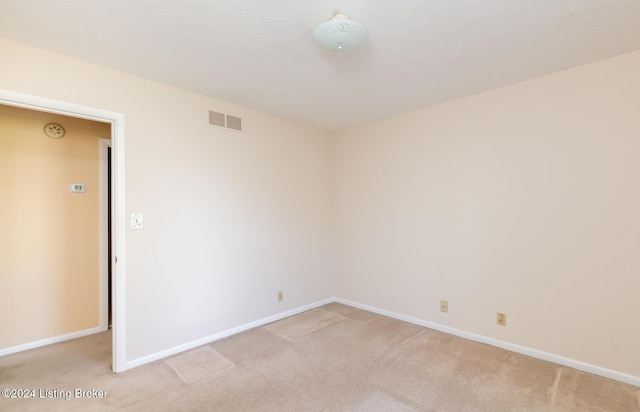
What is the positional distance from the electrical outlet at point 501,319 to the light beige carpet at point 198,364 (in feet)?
8.22

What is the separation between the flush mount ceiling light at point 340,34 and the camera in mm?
1737

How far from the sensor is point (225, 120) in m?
3.21

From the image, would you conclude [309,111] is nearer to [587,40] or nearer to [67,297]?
[587,40]

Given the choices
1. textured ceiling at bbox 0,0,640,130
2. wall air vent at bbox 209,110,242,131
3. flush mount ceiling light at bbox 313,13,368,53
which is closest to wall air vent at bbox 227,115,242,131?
wall air vent at bbox 209,110,242,131

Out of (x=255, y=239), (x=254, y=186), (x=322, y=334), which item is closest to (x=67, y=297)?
(x=255, y=239)

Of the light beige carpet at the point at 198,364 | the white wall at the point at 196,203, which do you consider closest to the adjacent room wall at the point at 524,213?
the white wall at the point at 196,203

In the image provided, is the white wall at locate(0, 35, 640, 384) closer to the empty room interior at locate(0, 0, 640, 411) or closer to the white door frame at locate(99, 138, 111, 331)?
the empty room interior at locate(0, 0, 640, 411)

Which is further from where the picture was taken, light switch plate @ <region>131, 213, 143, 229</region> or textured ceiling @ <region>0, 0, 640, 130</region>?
light switch plate @ <region>131, 213, 143, 229</region>

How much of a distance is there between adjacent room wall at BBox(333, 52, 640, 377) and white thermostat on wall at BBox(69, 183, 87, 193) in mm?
3347

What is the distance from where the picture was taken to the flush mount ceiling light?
1.74m

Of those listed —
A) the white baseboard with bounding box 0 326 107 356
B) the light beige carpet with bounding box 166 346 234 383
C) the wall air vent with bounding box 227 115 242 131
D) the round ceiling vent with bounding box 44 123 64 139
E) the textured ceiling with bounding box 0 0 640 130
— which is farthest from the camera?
the wall air vent with bounding box 227 115 242 131

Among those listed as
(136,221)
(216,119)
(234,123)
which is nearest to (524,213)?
(234,123)

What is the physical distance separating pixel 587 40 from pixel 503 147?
0.98 meters

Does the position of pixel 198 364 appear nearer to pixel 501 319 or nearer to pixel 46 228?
pixel 46 228
